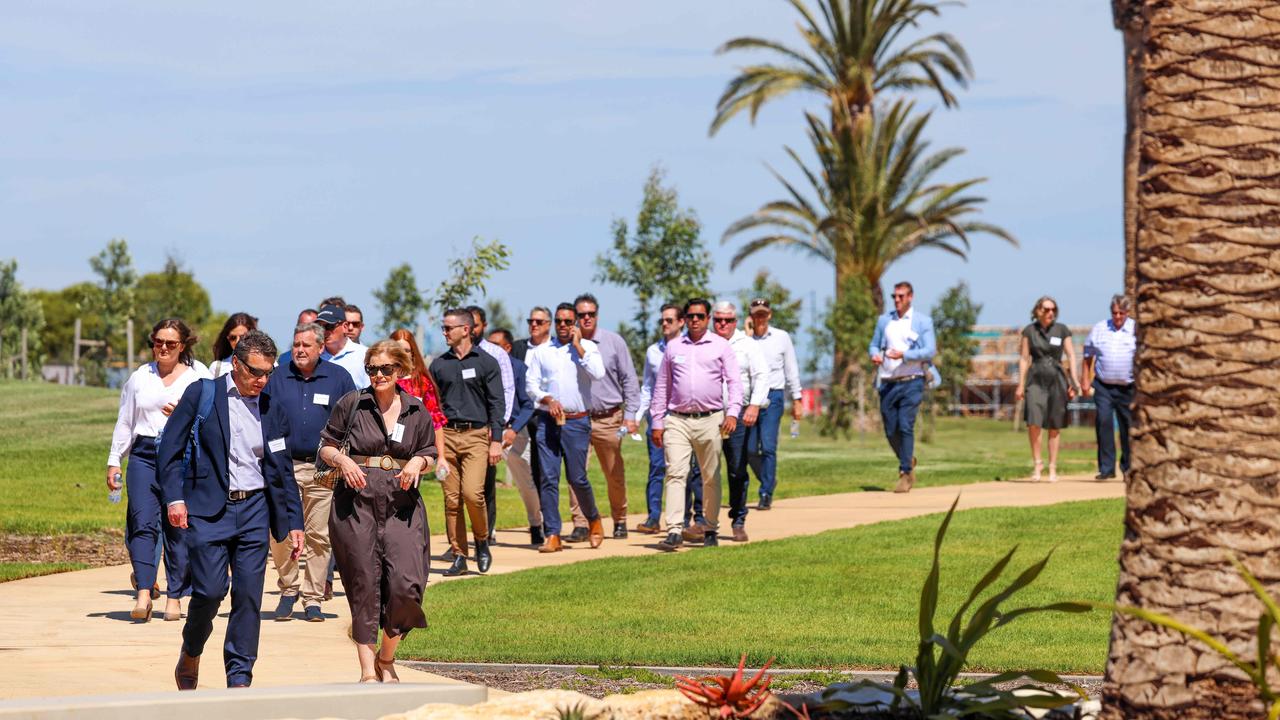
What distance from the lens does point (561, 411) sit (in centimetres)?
1580

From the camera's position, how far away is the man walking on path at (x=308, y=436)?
11719 millimetres

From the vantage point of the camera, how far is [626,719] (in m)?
6.18

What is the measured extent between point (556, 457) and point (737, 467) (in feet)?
5.55

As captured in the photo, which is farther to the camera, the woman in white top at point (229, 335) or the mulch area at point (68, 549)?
the mulch area at point (68, 549)

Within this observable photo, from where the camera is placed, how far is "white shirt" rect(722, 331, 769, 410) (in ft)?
53.8

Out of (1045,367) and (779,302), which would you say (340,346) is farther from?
(779,302)

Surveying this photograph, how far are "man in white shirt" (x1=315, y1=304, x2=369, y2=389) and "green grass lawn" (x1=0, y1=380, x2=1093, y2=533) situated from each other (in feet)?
18.0

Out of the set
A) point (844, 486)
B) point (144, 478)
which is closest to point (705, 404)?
point (144, 478)

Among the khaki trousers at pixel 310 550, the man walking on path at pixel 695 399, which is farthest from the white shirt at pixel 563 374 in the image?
the khaki trousers at pixel 310 550

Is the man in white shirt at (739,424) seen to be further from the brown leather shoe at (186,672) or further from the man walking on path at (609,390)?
the brown leather shoe at (186,672)

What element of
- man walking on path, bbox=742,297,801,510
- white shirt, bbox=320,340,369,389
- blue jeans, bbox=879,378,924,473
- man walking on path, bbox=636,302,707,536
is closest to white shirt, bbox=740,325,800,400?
man walking on path, bbox=742,297,801,510

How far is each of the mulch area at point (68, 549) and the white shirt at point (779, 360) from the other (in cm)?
666

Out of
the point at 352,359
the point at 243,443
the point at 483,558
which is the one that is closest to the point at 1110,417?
the point at 483,558

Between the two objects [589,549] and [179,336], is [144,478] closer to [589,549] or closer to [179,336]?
[179,336]
